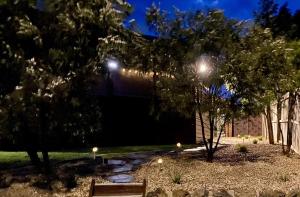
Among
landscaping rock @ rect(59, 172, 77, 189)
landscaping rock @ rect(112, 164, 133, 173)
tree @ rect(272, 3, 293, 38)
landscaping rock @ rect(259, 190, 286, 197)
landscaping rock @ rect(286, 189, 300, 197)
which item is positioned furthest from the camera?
tree @ rect(272, 3, 293, 38)

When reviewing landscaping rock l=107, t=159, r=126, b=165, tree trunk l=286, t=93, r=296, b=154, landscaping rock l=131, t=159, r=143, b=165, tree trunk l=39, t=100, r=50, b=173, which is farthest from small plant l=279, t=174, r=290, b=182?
tree trunk l=39, t=100, r=50, b=173

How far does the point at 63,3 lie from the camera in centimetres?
1030

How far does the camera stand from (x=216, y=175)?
10680 mm

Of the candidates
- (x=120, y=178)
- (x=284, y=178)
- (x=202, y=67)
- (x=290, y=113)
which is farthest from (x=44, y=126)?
(x=290, y=113)

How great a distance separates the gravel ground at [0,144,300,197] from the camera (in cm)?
962

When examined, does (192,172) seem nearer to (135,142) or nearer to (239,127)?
(135,142)

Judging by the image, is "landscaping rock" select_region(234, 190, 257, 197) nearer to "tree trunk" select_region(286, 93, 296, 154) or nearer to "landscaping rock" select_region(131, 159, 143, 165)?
"landscaping rock" select_region(131, 159, 143, 165)

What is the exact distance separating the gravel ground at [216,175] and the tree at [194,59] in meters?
0.87

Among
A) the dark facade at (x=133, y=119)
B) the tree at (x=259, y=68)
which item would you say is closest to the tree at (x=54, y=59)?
the tree at (x=259, y=68)

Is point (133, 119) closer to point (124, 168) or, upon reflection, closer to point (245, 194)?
point (124, 168)

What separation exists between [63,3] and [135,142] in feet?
42.1

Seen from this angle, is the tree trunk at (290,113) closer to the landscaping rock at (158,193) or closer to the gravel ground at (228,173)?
the gravel ground at (228,173)

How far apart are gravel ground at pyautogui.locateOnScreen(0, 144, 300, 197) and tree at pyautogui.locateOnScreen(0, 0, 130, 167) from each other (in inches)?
55.2

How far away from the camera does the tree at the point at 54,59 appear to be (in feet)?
31.8
